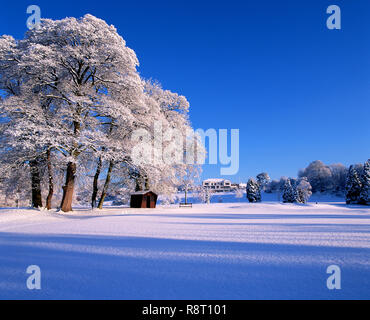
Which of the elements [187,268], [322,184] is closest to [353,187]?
[322,184]

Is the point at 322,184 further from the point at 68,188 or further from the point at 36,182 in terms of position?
the point at 36,182

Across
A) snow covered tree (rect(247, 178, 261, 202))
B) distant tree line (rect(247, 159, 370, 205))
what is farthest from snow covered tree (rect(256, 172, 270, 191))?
snow covered tree (rect(247, 178, 261, 202))

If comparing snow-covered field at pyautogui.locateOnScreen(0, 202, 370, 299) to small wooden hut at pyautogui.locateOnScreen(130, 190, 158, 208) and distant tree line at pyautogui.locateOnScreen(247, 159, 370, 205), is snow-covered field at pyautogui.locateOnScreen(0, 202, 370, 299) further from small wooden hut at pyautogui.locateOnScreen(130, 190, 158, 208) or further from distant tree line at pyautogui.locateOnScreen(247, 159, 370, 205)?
distant tree line at pyautogui.locateOnScreen(247, 159, 370, 205)

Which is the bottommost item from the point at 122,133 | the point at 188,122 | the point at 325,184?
the point at 325,184

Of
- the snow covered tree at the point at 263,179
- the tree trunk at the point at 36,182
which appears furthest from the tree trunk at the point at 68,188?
the snow covered tree at the point at 263,179

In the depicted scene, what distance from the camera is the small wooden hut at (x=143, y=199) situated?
22242mm

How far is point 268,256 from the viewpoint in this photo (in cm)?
400

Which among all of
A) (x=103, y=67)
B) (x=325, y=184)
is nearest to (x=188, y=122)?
(x=103, y=67)

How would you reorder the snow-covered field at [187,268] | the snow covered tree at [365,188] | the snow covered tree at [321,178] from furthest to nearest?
the snow covered tree at [321,178], the snow covered tree at [365,188], the snow-covered field at [187,268]

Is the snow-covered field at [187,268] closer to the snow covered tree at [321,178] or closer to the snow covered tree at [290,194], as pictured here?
the snow covered tree at [290,194]

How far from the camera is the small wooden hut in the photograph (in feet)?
73.0
